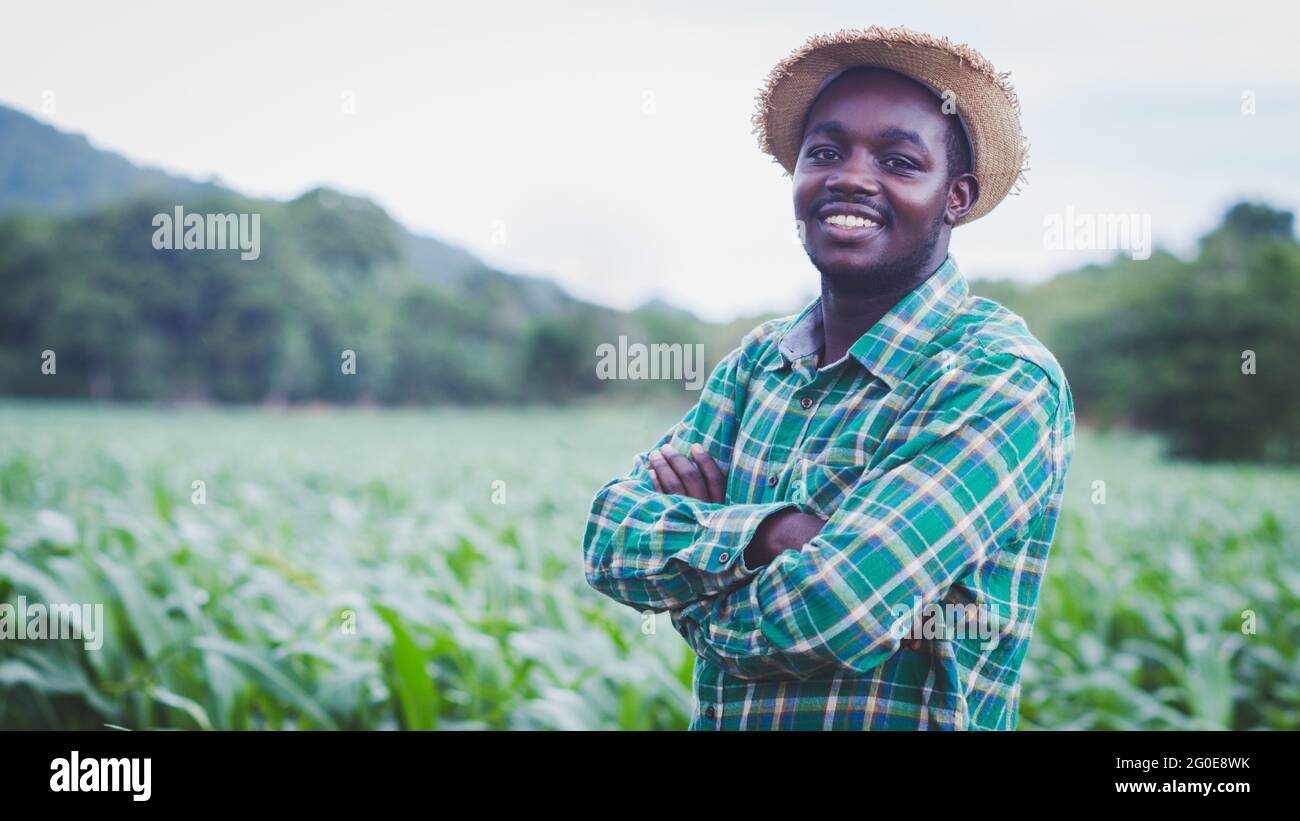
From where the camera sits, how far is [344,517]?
496cm

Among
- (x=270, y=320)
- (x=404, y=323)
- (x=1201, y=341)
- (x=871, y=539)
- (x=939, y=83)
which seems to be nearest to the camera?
(x=871, y=539)

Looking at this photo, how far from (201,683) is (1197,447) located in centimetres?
1537

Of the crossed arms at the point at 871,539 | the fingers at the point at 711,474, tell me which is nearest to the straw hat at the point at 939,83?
the crossed arms at the point at 871,539

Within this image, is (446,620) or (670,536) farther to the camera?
(446,620)

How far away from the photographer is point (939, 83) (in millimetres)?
1162

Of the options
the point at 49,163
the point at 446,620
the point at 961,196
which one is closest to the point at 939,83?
the point at 961,196

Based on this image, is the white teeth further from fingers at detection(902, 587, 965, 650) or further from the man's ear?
fingers at detection(902, 587, 965, 650)

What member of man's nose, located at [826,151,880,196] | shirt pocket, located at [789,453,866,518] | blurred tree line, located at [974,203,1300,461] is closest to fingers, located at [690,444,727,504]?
shirt pocket, located at [789,453,866,518]

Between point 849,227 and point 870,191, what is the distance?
0.05 meters

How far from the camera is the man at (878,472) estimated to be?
107cm

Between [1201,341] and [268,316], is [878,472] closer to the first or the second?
[1201,341]

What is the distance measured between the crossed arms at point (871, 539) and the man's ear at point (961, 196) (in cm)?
22
